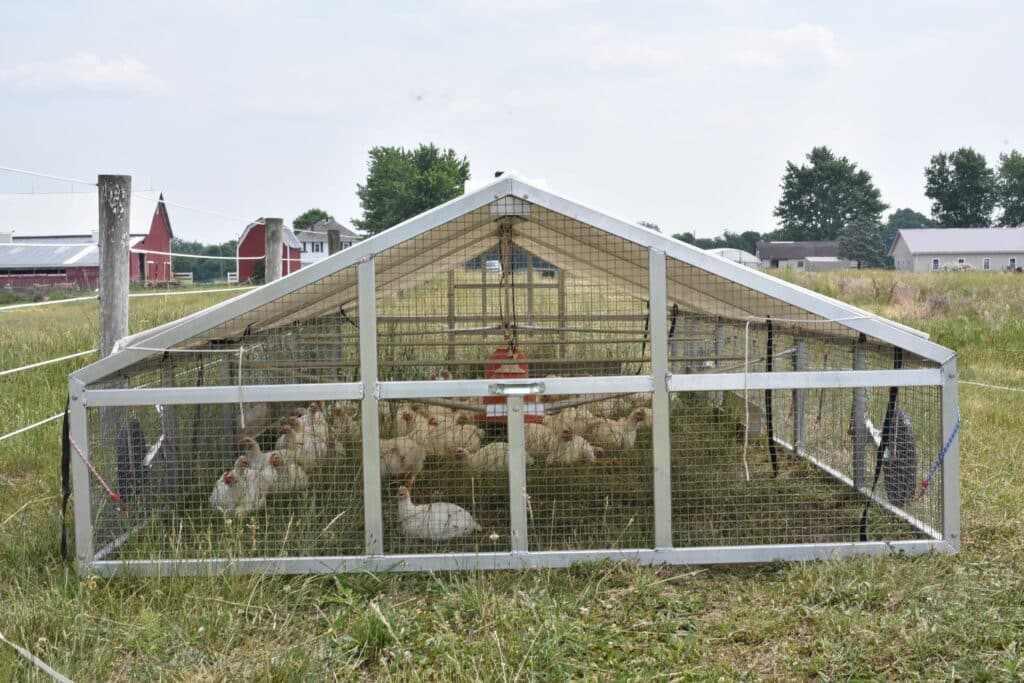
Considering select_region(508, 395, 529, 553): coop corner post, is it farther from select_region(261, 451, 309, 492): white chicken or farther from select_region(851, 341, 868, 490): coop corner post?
select_region(851, 341, 868, 490): coop corner post

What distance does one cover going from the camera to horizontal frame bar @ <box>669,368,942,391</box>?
4.41m

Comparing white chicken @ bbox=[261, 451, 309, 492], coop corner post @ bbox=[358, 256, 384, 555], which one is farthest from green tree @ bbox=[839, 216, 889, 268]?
coop corner post @ bbox=[358, 256, 384, 555]

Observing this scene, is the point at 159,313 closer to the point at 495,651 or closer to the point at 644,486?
the point at 644,486

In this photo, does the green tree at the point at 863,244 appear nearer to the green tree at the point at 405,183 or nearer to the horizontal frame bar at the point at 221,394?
the green tree at the point at 405,183

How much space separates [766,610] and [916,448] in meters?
1.43

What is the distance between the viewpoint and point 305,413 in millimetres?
6965

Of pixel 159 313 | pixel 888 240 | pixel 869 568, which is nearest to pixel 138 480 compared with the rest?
pixel 869 568

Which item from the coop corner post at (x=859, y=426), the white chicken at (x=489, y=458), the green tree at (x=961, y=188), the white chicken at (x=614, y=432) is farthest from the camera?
the green tree at (x=961, y=188)

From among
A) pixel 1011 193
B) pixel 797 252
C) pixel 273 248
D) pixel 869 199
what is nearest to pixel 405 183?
pixel 797 252

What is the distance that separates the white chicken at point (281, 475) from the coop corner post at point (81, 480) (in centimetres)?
102

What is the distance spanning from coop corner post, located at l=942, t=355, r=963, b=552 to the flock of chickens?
1642 millimetres

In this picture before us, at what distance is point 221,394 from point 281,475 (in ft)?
3.92

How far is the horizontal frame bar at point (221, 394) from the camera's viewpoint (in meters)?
4.36

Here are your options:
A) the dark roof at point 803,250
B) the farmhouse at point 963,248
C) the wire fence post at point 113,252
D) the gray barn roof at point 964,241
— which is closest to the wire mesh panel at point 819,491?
the wire fence post at point 113,252
